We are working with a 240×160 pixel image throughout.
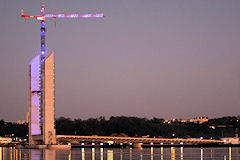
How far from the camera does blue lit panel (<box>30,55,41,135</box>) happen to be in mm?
160375

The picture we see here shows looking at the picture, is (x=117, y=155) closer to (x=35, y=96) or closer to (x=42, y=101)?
(x=42, y=101)

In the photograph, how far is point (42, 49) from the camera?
18175 centimetres

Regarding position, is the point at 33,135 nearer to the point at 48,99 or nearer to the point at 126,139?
the point at 48,99

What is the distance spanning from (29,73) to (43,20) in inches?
1587

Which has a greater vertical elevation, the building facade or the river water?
the building facade

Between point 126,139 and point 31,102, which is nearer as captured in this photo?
point 31,102

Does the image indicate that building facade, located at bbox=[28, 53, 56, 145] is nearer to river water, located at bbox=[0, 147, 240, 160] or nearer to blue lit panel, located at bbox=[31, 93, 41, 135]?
blue lit panel, located at bbox=[31, 93, 41, 135]

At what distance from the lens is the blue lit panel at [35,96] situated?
160375 millimetres

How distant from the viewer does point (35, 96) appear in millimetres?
161750

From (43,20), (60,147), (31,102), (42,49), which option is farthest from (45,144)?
(43,20)

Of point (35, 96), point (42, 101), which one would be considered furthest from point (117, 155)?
point (35, 96)

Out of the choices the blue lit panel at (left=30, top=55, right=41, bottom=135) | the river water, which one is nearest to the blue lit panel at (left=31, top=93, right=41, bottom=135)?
the blue lit panel at (left=30, top=55, right=41, bottom=135)

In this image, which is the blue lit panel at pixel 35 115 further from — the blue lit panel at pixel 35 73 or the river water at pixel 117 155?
the river water at pixel 117 155

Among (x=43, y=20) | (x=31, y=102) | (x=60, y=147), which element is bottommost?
(x=60, y=147)
